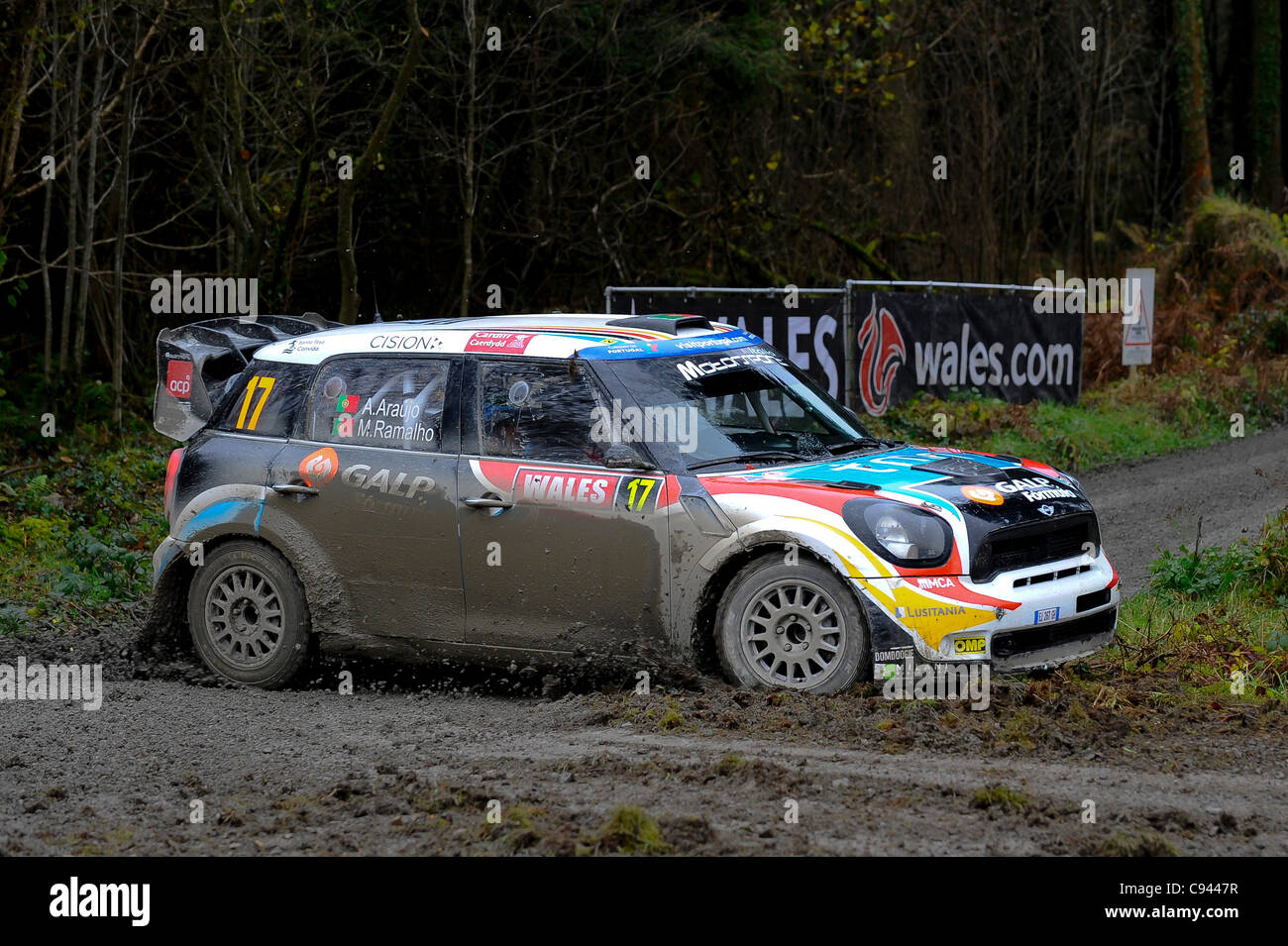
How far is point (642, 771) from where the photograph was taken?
5848mm

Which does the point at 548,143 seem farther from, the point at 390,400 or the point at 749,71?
the point at 390,400

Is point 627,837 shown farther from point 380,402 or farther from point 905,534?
point 380,402

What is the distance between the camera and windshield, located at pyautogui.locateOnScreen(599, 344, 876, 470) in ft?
24.8

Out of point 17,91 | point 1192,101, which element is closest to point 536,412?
point 17,91

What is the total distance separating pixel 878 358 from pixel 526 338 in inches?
377

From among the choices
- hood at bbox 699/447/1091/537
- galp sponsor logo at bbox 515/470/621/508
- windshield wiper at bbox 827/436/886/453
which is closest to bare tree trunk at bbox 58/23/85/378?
galp sponsor logo at bbox 515/470/621/508

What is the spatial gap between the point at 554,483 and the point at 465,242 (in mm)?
12242

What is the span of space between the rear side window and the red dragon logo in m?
9.17

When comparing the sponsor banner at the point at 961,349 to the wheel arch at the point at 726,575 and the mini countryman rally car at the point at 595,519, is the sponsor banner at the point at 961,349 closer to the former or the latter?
the mini countryman rally car at the point at 595,519

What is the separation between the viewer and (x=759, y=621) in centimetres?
697

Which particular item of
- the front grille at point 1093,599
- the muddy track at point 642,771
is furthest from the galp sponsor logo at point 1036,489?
the muddy track at point 642,771

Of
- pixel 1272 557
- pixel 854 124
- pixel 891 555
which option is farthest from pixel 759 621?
pixel 854 124

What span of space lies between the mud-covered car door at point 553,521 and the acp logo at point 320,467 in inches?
29.6

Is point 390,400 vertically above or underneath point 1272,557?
above
